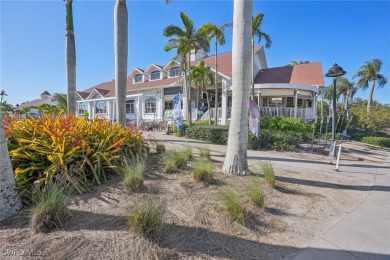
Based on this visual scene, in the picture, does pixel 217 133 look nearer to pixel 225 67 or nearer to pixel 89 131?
pixel 89 131

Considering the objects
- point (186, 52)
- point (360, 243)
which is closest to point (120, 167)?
point (360, 243)

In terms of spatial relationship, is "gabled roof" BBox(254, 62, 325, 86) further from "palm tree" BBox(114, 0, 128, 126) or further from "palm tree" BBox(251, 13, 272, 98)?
"palm tree" BBox(114, 0, 128, 126)

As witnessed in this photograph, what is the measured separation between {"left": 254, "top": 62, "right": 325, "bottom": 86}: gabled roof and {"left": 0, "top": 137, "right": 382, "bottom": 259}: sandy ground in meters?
17.5

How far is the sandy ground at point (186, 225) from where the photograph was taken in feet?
8.63

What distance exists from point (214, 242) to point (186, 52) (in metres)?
15.8

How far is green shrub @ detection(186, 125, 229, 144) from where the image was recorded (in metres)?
12.7

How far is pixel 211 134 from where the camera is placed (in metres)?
13.1

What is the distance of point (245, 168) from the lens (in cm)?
564

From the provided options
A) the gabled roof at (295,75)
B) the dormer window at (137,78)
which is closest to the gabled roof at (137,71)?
the dormer window at (137,78)

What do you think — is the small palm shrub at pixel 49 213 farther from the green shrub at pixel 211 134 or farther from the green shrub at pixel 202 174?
the green shrub at pixel 211 134

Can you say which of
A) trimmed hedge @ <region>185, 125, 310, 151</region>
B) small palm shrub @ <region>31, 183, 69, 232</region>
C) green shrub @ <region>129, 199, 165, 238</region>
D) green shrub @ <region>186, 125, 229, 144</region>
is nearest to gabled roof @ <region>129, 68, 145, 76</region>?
green shrub @ <region>186, 125, 229, 144</region>

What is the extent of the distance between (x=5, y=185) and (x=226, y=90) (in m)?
18.4

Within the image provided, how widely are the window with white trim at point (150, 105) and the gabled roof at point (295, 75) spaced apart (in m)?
12.5

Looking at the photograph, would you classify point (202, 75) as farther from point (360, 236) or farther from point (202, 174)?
point (360, 236)
